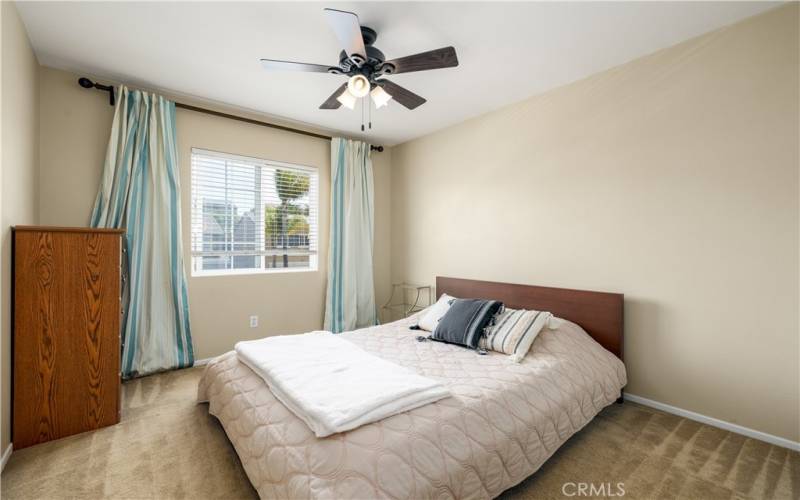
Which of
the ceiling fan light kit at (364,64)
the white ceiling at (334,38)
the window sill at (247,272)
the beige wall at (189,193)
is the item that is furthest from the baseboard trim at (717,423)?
the window sill at (247,272)

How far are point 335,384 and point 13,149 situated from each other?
2.31 meters

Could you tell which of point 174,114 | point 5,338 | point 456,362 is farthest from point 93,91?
point 456,362

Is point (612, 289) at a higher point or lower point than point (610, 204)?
lower

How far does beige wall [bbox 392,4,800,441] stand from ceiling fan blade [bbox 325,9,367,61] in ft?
6.20

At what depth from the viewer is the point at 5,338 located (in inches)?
75.2

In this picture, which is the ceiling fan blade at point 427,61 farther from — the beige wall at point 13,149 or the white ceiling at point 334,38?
the beige wall at point 13,149

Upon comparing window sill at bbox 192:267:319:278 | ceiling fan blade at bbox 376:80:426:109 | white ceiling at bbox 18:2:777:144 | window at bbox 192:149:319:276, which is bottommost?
window sill at bbox 192:267:319:278

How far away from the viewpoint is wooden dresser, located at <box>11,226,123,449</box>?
2.01 metres

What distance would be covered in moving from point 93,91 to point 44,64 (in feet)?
1.02

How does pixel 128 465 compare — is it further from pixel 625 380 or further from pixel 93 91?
pixel 625 380

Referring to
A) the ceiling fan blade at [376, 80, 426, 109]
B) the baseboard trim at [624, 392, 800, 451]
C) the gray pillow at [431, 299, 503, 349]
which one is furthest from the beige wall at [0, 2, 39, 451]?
the baseboard trim at [624, 392, 800, 451]

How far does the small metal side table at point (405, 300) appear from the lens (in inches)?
170

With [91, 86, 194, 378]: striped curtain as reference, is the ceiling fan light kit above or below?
above

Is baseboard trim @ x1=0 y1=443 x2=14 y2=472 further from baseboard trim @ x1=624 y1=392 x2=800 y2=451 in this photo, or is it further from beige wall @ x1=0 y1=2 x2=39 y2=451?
baseboard trim @ x1=624 y1=392 x2=800 y2=451
